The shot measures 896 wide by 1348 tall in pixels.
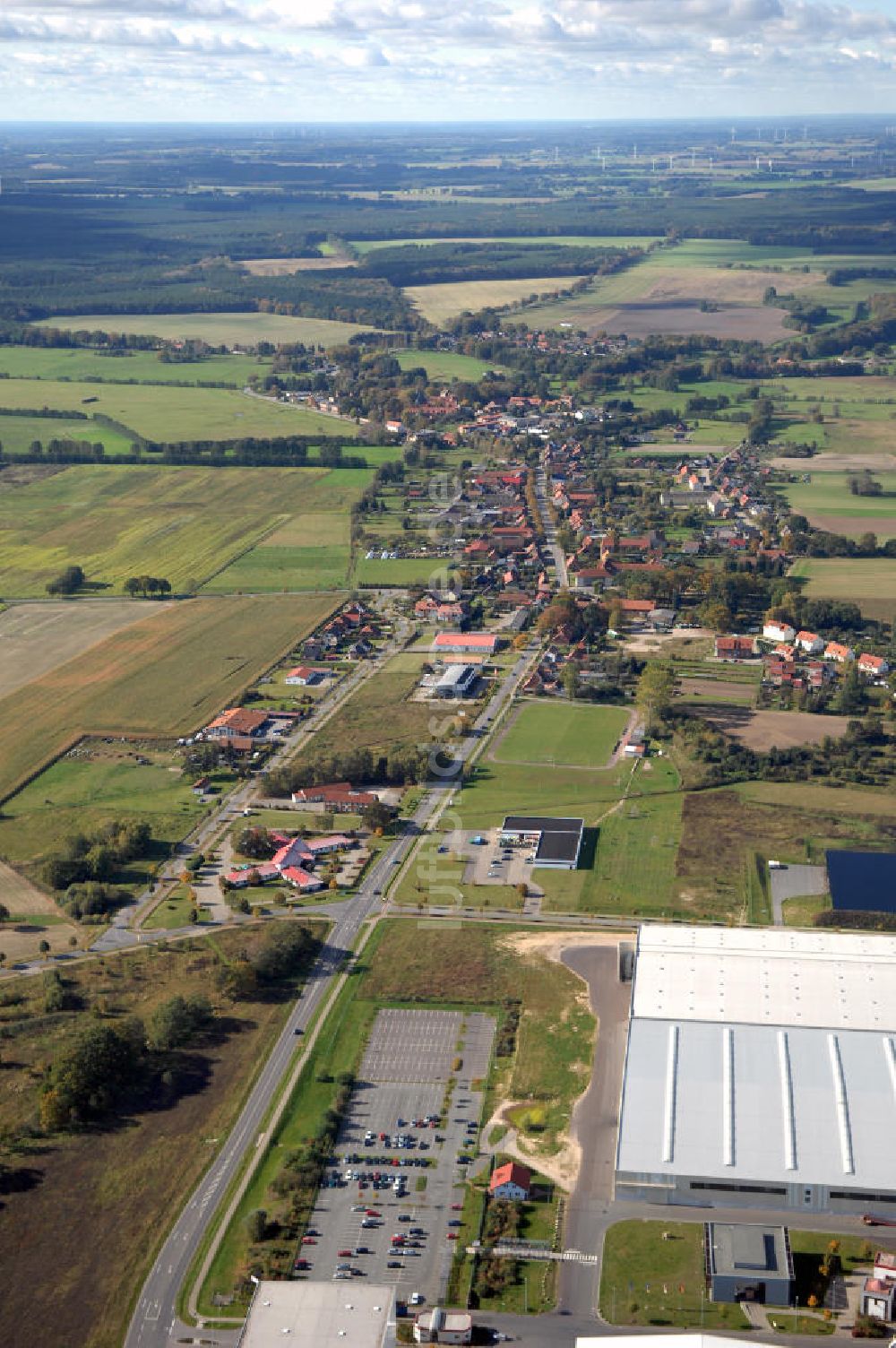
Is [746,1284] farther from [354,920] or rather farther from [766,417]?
[766,417]

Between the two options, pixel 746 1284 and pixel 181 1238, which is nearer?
pixel 746 1284

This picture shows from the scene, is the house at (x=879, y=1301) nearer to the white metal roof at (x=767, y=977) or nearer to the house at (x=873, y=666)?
the white metal roof at (x=767, y=977)

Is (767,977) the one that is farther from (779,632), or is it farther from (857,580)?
(857,580)

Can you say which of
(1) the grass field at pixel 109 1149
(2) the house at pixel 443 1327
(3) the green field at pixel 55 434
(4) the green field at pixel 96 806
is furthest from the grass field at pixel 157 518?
(2) the house at pixel 443 1327

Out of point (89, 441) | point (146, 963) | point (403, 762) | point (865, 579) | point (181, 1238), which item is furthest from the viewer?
point (89, 441)

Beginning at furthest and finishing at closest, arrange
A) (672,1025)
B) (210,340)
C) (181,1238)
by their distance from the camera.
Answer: (210,340), (672,1025), (181,1238)

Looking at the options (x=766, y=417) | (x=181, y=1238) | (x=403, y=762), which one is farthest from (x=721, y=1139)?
(x=766, y=417)
